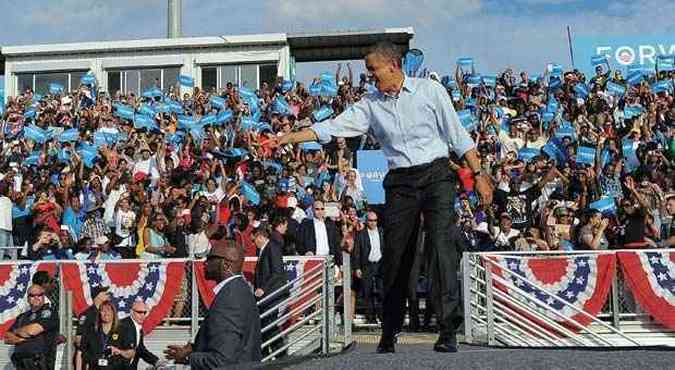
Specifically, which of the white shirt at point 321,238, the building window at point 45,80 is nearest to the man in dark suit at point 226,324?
the white shirt at point 321,238

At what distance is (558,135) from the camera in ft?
59.8

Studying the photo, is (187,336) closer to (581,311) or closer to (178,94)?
(581,311)

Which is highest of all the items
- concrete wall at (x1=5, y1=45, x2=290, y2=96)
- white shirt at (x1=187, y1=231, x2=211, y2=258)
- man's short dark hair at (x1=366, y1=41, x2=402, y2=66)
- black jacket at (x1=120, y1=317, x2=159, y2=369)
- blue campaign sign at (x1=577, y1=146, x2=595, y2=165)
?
concrete wall at (x1=5, y1=45, x2=290, y2=96)

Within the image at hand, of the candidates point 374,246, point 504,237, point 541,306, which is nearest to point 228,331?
point 541,306

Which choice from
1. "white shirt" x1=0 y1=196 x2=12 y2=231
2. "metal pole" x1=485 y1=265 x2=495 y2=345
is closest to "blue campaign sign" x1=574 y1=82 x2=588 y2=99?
"metal pole" x1=485 y1=265 x2=495 y2=345

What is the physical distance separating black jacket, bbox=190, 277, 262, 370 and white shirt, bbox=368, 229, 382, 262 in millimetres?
7374

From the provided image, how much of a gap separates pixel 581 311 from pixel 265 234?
13.1ft

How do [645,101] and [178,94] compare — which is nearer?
[645,101]

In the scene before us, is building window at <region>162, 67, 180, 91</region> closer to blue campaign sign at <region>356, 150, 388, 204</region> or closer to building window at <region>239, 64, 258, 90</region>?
building window at <region>239, 64, 258, 90</region>

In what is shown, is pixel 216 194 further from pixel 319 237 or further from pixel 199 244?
pixel 319 237

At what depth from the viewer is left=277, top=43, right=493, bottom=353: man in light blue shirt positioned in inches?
235

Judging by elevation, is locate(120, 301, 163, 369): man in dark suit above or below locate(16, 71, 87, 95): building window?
below

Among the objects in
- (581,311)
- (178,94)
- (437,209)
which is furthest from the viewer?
(178,94)

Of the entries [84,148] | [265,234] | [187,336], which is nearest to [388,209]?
[265,234]
